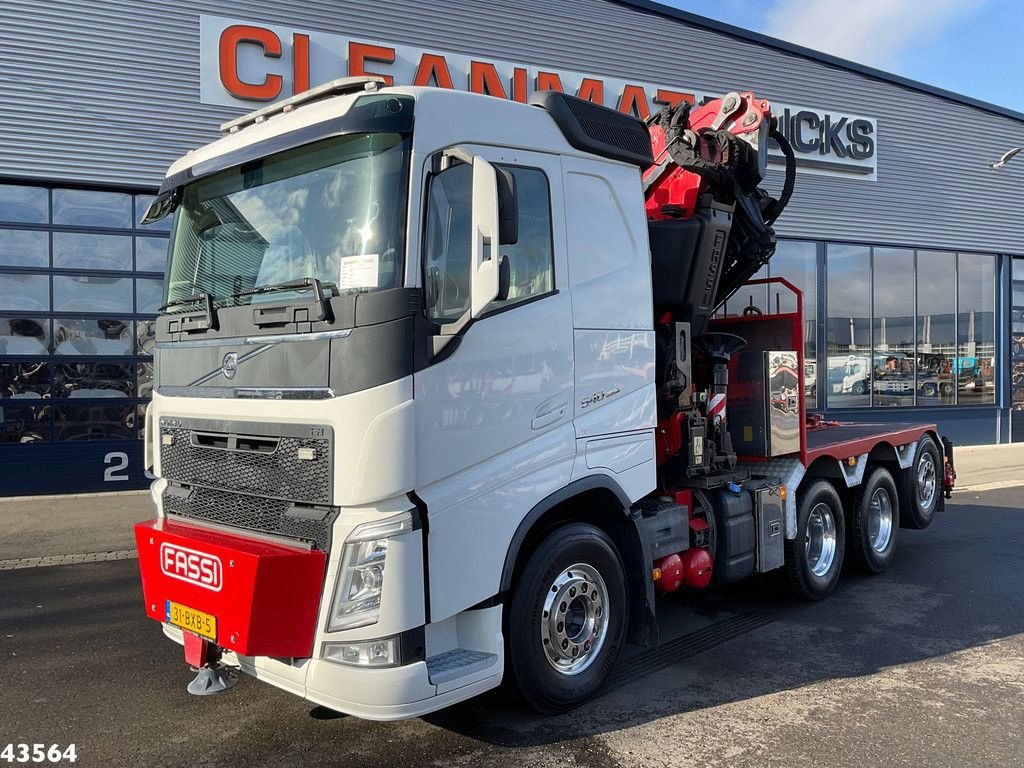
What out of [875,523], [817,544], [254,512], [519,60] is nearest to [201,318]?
[254,512]

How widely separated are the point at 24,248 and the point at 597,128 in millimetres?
9572

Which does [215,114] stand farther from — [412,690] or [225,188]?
[412,690]

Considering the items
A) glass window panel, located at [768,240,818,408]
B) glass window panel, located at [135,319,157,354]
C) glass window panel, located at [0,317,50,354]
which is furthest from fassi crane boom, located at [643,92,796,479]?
glass window panel, located at [768,240,818,408]

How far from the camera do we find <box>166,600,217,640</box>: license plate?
344 cm

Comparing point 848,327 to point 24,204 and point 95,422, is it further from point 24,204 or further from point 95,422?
point 24,204

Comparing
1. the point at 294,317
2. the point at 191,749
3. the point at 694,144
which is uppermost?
the point at 694,144

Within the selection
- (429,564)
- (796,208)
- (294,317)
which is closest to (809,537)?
(429,564)

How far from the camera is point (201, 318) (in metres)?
3.88

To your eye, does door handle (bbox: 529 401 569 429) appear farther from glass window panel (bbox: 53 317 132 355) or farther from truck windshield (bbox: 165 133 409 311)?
glass window panel (bbox: 53 317 132 355)

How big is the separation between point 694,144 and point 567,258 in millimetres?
1939

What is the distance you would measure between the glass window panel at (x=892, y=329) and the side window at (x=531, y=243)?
1490 cm

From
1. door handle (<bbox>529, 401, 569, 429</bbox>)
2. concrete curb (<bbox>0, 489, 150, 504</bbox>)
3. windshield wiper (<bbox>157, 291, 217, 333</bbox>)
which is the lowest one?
concrete curb (<bbox>0, 489, 150, 504</bbox>)

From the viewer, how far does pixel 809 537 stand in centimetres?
627

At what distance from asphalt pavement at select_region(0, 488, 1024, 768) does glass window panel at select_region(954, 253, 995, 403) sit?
542 inches
